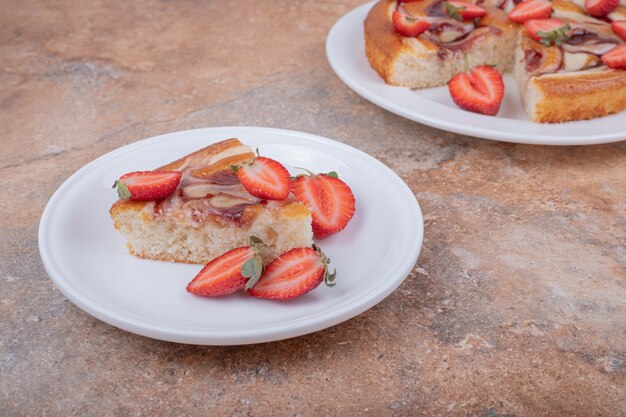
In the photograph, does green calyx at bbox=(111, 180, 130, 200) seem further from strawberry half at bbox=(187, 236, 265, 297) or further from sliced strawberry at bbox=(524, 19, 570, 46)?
sliced strawberry at bbox=(524, 19, 570, 46)

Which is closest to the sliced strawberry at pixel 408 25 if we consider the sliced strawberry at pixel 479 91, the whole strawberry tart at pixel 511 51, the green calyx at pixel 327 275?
the whole strawberry tart at pixel 511 51

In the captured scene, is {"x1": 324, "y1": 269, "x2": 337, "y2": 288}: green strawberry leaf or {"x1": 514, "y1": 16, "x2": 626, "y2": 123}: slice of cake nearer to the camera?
{"x1": 324, "y1": 269, "x2": 337, "y2": 288}: green strawberry leaf

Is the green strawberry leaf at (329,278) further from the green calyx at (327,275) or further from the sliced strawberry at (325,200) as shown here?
the sliced strawberry at (325,200)

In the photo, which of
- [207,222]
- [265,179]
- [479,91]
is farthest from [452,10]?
[207,222]

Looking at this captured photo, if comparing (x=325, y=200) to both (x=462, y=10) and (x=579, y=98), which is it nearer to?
(x=579, y=98)

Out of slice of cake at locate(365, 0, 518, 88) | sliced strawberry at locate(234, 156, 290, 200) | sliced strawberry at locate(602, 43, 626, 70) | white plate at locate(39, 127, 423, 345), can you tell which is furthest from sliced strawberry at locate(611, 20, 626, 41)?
sliced strawberry at locate(234, 156, 290, 200)

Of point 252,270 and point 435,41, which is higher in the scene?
point 252,270

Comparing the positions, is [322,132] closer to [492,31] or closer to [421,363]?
[492,31]
